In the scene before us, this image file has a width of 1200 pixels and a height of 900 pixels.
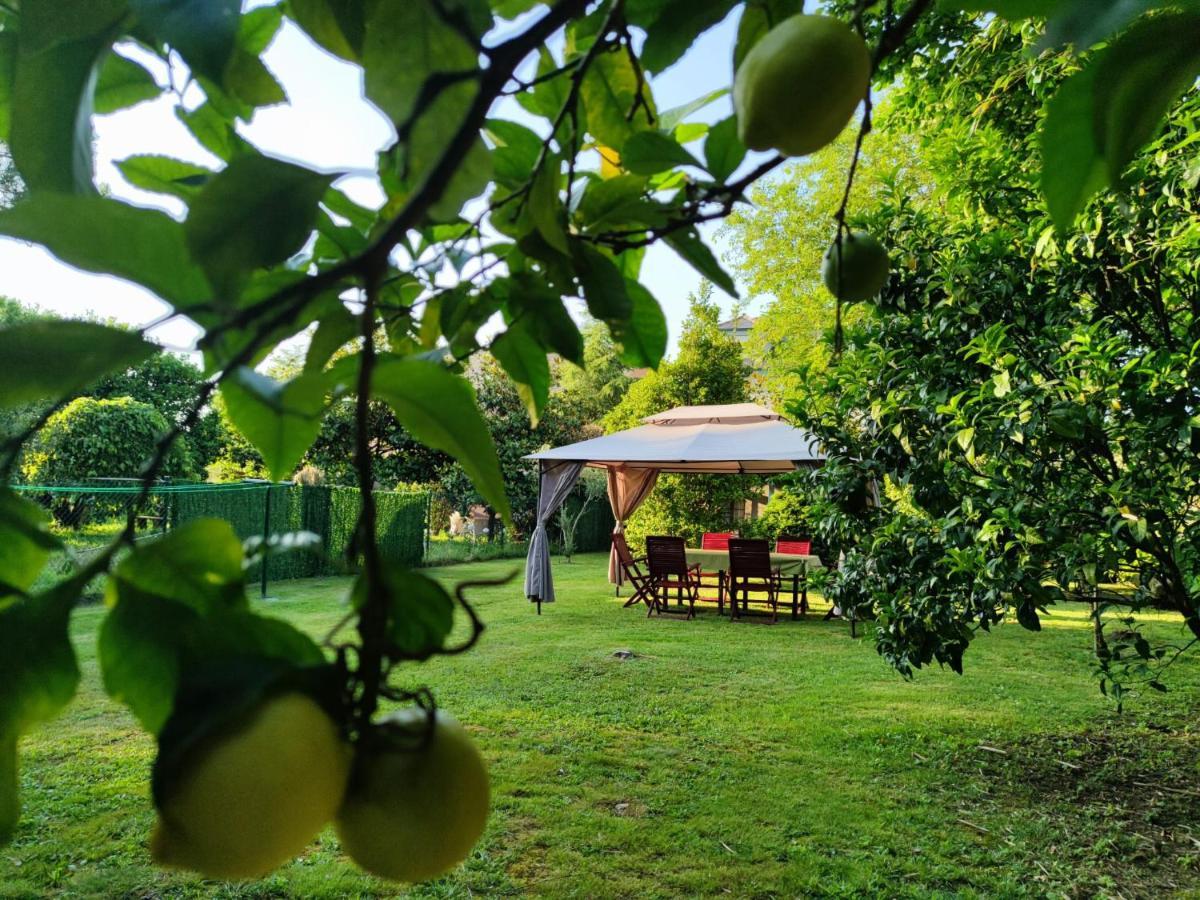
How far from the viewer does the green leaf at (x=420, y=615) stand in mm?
308

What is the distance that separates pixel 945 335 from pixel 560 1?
2956mm

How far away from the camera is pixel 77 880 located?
2525 mm

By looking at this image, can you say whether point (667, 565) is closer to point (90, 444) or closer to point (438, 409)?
point (90, 444)

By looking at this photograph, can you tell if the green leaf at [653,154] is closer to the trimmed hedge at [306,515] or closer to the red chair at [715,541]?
the trimmed hedge at [306,515]

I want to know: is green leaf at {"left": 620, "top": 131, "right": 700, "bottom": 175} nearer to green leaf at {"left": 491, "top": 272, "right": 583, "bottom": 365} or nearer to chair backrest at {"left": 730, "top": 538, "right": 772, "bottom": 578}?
green leaf at {"left": 491, "top": 272, "right": 583, "bottom": 365}

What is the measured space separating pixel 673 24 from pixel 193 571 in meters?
0.49

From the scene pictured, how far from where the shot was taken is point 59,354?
0.88 ft

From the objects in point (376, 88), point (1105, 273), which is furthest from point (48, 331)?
point (1105, 273)

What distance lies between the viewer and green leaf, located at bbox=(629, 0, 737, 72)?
562 mm

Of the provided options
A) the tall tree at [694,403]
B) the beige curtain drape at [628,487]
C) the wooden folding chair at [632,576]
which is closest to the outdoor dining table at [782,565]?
the wooden folding chair at [632,576]

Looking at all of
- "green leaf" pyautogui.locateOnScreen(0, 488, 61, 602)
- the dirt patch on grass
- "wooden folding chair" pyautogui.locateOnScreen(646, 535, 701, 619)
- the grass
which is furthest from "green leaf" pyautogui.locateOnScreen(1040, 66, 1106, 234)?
"wooden folding chair" pyautogui.locateOnScreen(646, 535, 701, 619)

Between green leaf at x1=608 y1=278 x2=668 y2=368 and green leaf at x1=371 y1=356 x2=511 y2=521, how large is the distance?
1.37 feet

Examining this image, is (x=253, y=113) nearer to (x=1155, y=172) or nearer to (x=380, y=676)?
(x=380, y=676)

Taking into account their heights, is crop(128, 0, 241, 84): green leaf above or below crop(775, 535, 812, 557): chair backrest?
above
